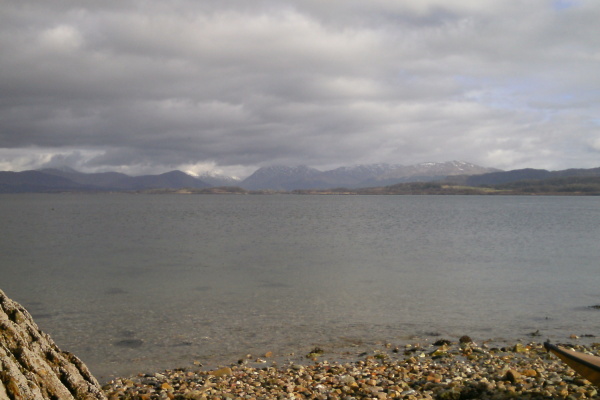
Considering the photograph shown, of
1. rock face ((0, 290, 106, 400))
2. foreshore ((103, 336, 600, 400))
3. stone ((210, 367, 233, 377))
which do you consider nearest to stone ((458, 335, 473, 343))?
foreshore ((103, 336, 600, 400))

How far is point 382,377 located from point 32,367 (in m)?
9.12

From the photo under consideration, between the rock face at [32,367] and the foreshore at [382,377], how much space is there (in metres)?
3.72

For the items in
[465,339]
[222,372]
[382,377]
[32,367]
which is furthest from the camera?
[465,339]

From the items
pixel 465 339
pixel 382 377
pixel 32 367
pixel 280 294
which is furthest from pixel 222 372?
pixel 280 294

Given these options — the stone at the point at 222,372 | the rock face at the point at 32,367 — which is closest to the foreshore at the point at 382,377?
the stone at the point at 222,372

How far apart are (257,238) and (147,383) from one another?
45.0 metres

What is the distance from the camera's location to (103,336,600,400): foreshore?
11.5m

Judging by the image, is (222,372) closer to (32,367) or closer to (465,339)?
(32,367)

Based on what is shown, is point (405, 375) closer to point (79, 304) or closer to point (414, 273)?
point (79, 304)

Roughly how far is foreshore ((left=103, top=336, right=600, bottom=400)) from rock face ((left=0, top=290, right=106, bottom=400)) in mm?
3722

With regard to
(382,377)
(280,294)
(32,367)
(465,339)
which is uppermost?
(32,367)

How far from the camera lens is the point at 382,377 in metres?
13.2

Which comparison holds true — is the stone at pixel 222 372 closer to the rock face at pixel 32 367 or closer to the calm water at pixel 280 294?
the calm water at pixel 280 294

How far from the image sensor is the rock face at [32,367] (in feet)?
21.5
